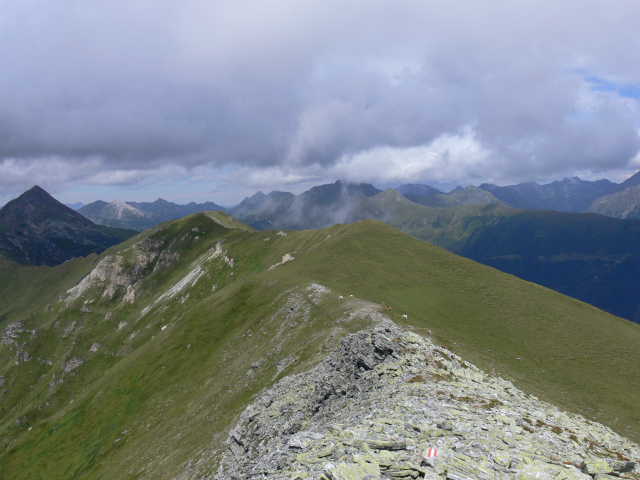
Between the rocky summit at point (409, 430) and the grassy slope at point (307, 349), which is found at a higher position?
the rocky summit at point (409, 430)

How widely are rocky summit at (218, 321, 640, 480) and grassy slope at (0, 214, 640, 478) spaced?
11644mm

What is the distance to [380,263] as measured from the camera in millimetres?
104500

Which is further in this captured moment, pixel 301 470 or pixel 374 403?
pixel 374 403

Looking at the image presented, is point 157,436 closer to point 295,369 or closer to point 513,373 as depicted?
point 295,369

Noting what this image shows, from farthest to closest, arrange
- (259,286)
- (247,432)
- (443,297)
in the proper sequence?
(259,286) < (443,297) < (247,432)

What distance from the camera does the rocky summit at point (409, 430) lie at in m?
17.1

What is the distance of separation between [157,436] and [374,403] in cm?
5484

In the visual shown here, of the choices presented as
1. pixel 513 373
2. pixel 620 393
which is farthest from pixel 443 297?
pixel 620 393

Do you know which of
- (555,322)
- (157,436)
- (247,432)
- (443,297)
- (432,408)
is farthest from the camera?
(443,297)

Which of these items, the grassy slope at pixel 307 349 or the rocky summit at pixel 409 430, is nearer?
the rocky summit at pixel 409 430

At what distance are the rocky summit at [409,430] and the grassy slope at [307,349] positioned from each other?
1164 cm

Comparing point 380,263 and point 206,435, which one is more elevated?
point 380,263

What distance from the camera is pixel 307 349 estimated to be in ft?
186

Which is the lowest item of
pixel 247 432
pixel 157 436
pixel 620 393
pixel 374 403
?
pixel 157 436
